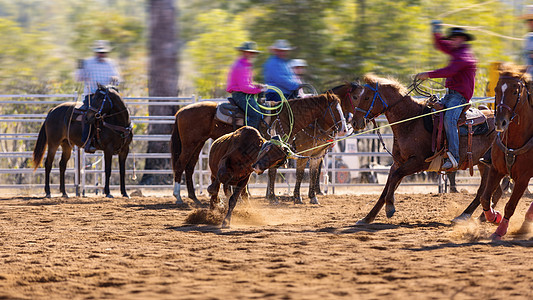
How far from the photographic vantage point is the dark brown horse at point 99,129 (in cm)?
1254

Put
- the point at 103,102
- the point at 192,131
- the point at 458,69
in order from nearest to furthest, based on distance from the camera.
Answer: the point at 458,69
the point at 192,131
the point at 103,102

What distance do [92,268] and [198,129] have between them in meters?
5.97

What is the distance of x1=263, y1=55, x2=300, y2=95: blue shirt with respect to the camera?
36.4 feet

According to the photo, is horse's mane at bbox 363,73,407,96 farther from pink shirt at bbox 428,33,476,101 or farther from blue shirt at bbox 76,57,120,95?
blue shirt at bbox 76,57,120,95

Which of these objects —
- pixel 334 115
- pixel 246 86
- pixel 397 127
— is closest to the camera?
pixel 397 127

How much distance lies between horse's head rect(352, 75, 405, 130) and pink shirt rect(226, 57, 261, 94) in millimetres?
2225

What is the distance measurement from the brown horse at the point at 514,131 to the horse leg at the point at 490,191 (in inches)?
5.8

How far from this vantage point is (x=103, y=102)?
1252 cm

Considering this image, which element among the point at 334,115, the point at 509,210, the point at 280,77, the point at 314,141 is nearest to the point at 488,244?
the point at 509,210

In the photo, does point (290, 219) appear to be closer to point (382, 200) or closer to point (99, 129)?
point (382, 200)

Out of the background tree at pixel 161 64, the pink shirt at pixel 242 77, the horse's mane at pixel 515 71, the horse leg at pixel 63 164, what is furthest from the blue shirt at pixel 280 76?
the horse leg at pixel 63 164

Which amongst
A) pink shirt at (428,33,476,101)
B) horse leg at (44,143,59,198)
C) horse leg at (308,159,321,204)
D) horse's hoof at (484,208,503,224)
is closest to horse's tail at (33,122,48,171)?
horse leg at (44,143,59,198)

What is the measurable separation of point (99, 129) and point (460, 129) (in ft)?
22.4

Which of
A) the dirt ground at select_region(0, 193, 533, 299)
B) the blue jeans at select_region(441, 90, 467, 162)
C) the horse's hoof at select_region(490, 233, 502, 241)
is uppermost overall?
the blue jeans at select_region(441, 90, 467, 162)
